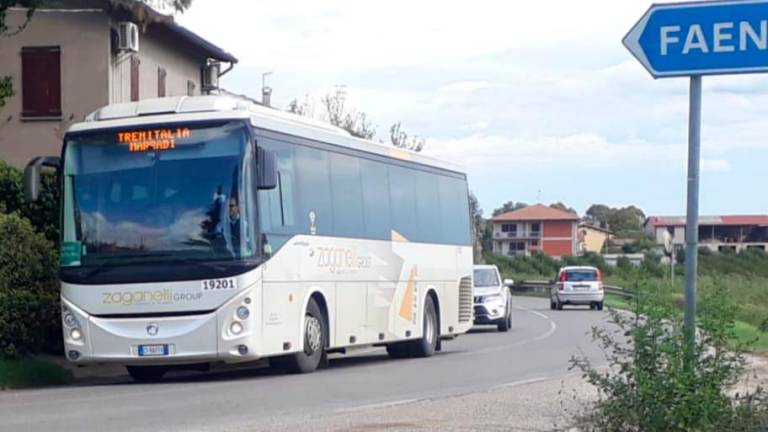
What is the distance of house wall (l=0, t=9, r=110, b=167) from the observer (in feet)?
102

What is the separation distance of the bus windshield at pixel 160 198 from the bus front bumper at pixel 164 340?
79 cm

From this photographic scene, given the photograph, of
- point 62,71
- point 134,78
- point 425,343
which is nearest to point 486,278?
point 134,78

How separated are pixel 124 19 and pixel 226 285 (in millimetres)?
15423

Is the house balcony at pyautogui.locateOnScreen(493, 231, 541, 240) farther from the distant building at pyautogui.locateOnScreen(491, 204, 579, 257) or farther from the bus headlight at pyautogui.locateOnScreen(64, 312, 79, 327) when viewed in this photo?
the bus headlight at pyautogui.locateOnScreen(64, 312, 79, 327)

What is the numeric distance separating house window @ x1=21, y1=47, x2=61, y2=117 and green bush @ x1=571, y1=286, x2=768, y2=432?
2347 centimetres

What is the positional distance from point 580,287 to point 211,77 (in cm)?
1983

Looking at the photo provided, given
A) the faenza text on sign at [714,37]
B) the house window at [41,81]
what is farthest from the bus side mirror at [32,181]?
the house window at [41,81]

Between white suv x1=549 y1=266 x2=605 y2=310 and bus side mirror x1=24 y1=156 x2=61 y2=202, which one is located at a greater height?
bus side mirror x1=24 y1=156 x2=61 y2=202

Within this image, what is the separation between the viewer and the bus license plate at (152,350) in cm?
1748

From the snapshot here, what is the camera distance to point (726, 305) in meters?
9.82

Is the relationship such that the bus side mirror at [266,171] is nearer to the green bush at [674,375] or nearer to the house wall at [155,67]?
the green bush at [674,375]

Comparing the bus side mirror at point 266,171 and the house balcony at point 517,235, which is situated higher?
the bus side mirror at point 266,171

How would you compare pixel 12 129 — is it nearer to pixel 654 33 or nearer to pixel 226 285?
pixel 226 285

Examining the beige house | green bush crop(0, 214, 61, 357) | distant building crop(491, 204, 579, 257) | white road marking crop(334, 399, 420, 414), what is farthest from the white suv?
distant building crop(491, 204, 579, 257)
